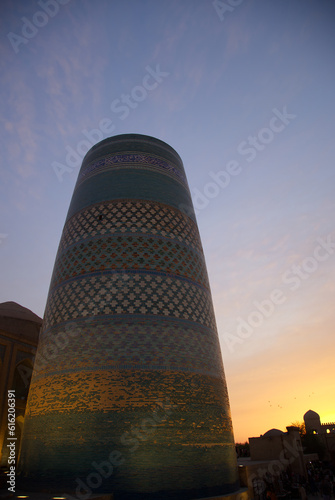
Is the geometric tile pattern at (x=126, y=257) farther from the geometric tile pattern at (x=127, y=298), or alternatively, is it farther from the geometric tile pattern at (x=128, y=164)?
the geometric tile pattern at (x=128, y=164)

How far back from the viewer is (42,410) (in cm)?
565

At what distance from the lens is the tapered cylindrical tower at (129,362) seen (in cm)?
496

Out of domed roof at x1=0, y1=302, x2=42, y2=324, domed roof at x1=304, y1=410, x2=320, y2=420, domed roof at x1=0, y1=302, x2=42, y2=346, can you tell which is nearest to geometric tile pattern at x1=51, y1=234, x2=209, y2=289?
domed roof at x1=0, y1=302, x2=42, y2=346

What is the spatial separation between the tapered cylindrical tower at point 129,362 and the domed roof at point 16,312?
19.4ft

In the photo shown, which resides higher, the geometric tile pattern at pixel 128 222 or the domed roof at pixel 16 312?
the domed roof at pixel 16 312

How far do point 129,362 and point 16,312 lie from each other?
847 cm

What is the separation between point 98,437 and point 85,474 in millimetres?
483

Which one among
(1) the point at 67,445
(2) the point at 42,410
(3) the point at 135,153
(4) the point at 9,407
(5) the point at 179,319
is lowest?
(1) the point at 67,445

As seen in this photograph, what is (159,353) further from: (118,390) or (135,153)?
(135,153)

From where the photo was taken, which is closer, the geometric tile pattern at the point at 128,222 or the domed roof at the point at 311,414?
the geometric tile pattern at the point at 128,222

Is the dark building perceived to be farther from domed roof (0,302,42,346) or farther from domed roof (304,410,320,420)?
domed roof (304,410,320,420)

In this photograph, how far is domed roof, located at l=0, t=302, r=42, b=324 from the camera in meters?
12.2

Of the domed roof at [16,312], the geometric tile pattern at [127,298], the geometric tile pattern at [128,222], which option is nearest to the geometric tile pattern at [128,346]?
the geometric tile pattern at [127,298]

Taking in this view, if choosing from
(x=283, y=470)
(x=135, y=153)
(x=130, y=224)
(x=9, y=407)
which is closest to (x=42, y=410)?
(x=130, y=224)
